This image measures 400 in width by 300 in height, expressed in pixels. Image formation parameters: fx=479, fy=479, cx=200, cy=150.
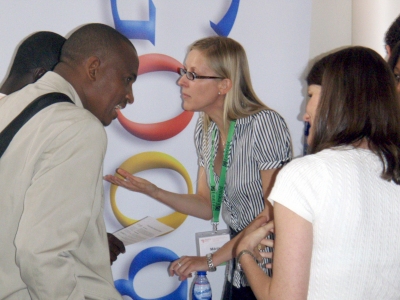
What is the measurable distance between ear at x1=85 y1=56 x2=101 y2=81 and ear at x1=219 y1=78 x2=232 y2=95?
3.12 ft

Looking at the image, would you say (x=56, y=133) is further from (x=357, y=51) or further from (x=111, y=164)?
(x=111, y=164)

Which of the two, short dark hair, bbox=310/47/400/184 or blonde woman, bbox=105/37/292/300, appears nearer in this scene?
short dark hair, bbox=310/47/400/184

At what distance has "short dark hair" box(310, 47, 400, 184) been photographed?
1258mm

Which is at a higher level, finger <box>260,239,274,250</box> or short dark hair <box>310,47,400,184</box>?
short dark hair <box>310,47,400,184</box>

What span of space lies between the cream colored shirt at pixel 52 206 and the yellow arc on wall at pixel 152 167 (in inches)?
56.2

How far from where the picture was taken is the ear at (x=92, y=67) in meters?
1.54

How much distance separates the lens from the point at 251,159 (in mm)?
2234

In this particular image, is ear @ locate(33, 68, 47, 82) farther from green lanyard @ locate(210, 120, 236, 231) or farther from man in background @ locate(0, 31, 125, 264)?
green lanyard @ locate(210, 120, 236, 231)

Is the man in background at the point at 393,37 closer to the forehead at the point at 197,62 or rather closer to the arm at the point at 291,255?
the forehead at the point at 197,62

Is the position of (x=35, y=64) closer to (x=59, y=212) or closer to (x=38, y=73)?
(x=38, y=73)

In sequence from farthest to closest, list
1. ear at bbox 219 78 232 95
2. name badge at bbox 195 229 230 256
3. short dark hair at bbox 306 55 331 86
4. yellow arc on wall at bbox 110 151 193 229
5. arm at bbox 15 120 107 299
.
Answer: yellow arc on wall at bbox 110 151 193 229
name badge at bbox 195 229 230 256
ear at bbox 219 78 232 95
short dark hair at bbox 306 55 331 86
arm at bbox 15 120 107 299

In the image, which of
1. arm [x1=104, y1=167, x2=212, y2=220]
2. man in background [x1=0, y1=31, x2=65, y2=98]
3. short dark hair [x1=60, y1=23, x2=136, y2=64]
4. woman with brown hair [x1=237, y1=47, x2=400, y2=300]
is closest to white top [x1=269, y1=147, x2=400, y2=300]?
woman with brown hair [x1=237, y1=47, x2=400, y2=300]

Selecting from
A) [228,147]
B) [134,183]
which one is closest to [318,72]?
[228,147]

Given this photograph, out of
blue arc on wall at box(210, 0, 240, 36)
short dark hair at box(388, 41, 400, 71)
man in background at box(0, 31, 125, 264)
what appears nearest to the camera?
short dark hair at box(388, 41, 400, 71)
